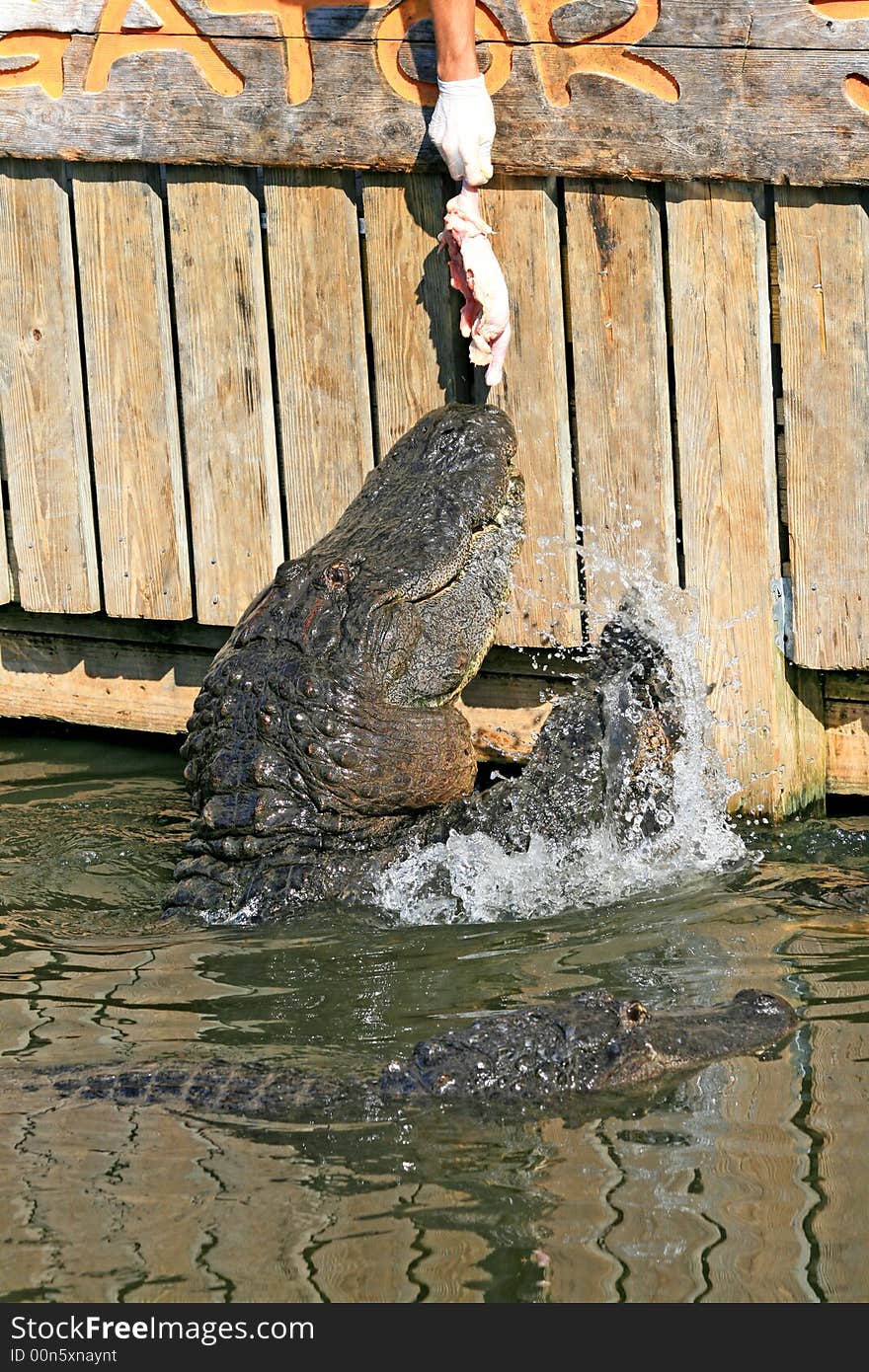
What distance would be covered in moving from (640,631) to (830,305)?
Result: 1038 mm

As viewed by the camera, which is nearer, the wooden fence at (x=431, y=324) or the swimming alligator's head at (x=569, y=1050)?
the swimming alligator's head at (x=569, y=1050)

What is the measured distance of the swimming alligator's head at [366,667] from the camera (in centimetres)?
481

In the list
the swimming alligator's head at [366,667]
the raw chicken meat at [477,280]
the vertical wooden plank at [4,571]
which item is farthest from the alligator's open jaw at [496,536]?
the vertical wooden plank at [4,571]

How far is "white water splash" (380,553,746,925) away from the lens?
4520mm

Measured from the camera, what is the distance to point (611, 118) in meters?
4.84

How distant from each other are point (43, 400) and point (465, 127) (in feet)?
6.29

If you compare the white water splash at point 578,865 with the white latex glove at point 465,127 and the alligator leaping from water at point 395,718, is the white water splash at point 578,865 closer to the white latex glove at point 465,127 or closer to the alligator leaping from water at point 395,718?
the alligator leaping from water at point 395,718

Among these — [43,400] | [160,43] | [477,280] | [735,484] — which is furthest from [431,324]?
[43,400]

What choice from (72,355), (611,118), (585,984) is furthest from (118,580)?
(585,984)

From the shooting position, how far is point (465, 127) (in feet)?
16.0

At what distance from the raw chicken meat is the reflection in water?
5.63 feet

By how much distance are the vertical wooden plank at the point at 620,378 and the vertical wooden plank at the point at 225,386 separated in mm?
1083

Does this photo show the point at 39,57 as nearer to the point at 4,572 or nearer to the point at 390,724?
the point at 4,572

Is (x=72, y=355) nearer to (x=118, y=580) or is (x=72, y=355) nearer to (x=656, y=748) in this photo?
(x=118, y=580)
